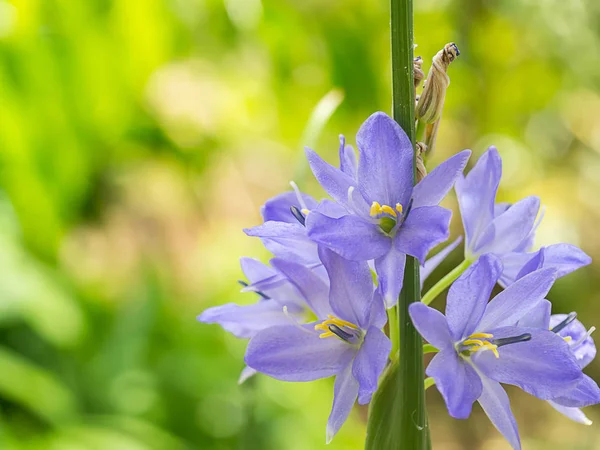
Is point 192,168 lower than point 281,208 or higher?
higher

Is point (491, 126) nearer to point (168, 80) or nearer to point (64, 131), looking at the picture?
point (168, 80)

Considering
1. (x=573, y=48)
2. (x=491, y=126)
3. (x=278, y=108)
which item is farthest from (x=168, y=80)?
(x=573, y=48)

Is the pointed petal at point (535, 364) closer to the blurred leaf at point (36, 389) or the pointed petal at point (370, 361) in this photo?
the pointed petal at point (370, 361)

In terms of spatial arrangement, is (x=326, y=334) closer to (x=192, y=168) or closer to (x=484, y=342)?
(x=484, y=342)

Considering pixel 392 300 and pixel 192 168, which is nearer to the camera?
pixel 392 300

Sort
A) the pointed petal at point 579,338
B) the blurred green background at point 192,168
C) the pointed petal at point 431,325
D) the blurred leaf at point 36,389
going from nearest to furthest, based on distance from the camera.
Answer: the pointed petal at point 431,325 < the pointed petal at point 579,338 < the blurred leaf at point 36,389 < the blurred green background at point 192,168

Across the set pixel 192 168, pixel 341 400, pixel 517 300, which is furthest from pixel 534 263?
pixel 192 168

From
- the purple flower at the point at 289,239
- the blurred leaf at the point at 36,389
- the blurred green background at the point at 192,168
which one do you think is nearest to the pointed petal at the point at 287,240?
the purple flower at the point at 289,239
